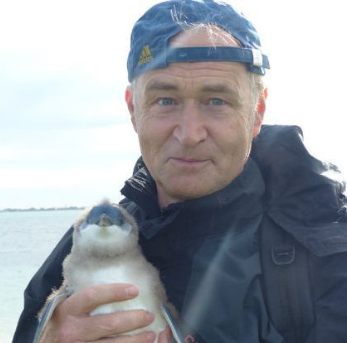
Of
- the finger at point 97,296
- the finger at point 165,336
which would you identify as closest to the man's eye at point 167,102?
the finger at point 97,296

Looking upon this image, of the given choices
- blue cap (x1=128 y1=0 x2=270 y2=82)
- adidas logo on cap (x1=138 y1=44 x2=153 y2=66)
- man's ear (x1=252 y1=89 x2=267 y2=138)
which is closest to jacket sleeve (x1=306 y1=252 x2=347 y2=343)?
man's ear (x1=252 y1=89 x2=267 y2=138)

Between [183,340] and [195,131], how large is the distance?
4.22 feet

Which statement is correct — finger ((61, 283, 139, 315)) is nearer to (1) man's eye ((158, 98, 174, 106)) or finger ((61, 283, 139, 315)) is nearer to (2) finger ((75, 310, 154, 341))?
(2) finger ((75, 310, 154, 341))

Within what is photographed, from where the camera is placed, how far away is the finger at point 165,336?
3799mm

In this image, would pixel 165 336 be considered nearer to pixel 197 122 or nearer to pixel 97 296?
pixel 97 296

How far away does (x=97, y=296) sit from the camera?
3533mm

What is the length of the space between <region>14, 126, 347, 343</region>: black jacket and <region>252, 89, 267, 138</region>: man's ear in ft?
0.19

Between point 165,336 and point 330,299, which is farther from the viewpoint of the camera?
point 165,336

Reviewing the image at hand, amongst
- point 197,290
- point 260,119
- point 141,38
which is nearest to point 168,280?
point 197,290

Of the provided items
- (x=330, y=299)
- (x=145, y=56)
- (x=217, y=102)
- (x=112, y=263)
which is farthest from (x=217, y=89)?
(x=330, y=299)

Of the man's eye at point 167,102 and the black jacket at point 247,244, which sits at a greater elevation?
the man's eye at point 167,102

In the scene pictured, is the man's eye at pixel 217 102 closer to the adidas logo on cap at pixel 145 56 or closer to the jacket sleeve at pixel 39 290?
the adidas logo on cap at pixel 145 56

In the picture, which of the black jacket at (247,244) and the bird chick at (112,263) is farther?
the bird chick at (112,263)

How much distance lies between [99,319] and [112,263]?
1.54 ft
